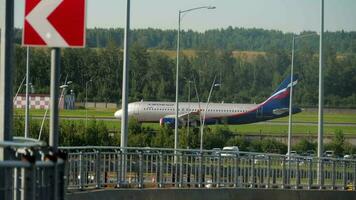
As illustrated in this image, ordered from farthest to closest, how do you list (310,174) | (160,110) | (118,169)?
(160,110) < (310,174) < (118,169)

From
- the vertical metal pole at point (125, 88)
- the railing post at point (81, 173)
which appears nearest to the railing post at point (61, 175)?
the railing post at point (81, 173)

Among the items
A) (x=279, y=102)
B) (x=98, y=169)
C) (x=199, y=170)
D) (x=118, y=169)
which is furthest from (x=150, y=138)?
(x=98, y=169)

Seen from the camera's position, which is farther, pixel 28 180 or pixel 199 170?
pixel 199 170

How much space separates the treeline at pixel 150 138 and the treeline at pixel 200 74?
74.2ft

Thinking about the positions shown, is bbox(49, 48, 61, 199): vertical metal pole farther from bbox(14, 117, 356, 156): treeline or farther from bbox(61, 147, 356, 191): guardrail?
bbox(14, 117, 356, 156): treeline

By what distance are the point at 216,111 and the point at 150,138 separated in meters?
42.3

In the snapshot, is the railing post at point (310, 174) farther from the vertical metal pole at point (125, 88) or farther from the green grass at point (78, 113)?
the green grass at point (78, 113)

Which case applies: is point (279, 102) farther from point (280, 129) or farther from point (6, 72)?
point (6, 72)

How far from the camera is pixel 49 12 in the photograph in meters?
10.7

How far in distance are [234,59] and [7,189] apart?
151812 mm

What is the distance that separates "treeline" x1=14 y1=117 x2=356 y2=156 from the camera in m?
60.3

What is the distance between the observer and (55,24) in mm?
10711

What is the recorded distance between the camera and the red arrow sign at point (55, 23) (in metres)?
10.6

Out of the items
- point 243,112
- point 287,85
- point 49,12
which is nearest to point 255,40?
point 243,112
